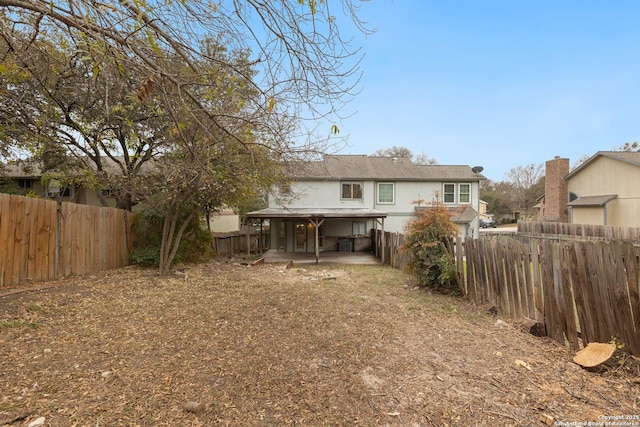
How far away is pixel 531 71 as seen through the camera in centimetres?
966

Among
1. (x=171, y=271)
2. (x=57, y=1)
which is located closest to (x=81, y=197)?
(x=171, y=271)

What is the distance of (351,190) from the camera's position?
17.1 m

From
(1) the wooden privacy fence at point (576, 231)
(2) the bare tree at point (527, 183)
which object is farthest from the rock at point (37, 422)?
(2) the bare tree at point (527, 183)

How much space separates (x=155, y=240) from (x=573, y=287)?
34.0ft

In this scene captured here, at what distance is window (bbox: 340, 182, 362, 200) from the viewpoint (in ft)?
56.0

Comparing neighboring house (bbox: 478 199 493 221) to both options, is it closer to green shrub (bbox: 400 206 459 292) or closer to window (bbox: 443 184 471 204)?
window (bbox: 443 184 471 204)

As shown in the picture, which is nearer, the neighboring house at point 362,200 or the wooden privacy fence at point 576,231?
the wooden privacy fence at point 576,231

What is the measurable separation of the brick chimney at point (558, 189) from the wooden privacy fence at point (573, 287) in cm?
1967

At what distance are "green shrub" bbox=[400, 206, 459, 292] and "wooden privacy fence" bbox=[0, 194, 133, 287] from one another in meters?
8.08

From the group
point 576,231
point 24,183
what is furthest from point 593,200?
point 24,183

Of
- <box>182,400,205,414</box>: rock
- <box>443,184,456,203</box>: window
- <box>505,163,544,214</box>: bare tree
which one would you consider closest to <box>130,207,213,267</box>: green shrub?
<box>182,400,205,414</box>: rock

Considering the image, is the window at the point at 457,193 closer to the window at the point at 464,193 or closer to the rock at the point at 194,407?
the window at the point at 464,193

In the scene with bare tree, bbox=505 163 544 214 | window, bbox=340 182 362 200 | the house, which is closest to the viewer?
the house

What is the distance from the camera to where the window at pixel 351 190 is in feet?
56.0
